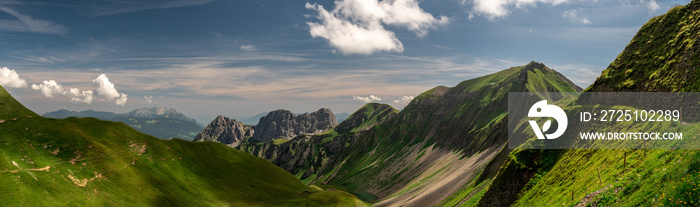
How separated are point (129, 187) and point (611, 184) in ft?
A: 429

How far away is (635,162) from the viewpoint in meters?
32.9

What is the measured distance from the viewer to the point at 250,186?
14675 centimetres

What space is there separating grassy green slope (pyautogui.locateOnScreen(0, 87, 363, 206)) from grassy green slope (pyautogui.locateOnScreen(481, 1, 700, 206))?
279 feet

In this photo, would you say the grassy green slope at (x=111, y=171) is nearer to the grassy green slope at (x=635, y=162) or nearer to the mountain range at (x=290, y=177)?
the mountain range at (x=290, y=177)

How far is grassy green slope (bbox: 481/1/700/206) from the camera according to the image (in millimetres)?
23719

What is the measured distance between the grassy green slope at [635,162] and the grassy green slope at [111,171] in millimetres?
85138

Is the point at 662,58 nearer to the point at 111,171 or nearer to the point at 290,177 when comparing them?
the point at 111,171

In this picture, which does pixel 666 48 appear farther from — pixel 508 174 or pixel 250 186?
pixel 250 186

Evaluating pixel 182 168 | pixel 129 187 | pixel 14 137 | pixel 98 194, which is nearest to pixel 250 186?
pixel 182 168

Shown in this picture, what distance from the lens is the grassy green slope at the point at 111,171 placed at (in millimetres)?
89750
